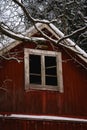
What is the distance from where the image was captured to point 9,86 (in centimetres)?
1755

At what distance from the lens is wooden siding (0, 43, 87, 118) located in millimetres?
17478

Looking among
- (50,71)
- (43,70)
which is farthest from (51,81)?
(43,70)

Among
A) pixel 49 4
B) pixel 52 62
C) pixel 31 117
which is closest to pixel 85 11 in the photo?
pixel 49 4

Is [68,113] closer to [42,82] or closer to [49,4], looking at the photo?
[42,82]

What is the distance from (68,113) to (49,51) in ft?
8.36

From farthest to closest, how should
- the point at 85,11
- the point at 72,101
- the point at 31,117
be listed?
the point at 85,11
the point at 72,101
the point at 31,117

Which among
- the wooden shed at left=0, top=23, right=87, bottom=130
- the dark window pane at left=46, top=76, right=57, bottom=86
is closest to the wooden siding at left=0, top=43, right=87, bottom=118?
the wooden shed at left=0, top=23, right=87, bottom=130

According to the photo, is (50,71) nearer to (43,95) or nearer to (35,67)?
(35,67)

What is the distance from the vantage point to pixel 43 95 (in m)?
18.0

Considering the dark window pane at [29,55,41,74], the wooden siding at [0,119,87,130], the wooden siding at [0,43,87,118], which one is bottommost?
the wooden siding at [0,119,87,130]

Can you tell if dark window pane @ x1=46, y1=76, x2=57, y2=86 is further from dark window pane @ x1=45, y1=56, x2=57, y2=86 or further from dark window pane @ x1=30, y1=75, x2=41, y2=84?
dark window pane @ x1=30, y1=75, x2=41, y2=84

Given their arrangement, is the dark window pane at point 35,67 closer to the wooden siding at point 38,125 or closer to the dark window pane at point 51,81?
the dark window pane at point 51,81

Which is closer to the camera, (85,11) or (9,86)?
(9,86)

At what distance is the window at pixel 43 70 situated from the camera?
58.9 ft
